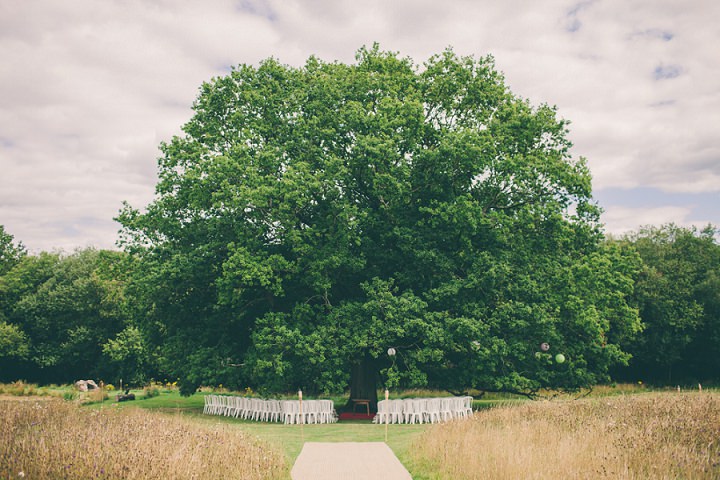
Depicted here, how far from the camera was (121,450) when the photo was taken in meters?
9.87

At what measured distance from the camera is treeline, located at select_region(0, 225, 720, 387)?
3894 centimetres

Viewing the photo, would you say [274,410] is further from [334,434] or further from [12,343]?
[12,343]

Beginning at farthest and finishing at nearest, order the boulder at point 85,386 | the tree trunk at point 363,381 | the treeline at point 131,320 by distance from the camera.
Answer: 1. the treeline at point 131,320
2. the boulder at point 85,386
3. the tree trunk at point 363,381

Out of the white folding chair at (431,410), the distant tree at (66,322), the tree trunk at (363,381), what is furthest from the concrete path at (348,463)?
the distant tree at (66,322)

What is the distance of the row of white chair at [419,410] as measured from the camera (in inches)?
813

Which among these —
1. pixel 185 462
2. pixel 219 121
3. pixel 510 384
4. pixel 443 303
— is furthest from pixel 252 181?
pixel 185 462

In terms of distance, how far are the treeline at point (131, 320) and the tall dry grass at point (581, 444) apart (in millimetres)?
24653

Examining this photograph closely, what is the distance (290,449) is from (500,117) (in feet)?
53.4

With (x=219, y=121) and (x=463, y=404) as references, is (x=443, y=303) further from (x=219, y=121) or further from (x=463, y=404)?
(x=219, y=121)

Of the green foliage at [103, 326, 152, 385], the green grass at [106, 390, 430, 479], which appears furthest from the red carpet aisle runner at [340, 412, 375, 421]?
the green foliage at [103, 326, 152, 385]

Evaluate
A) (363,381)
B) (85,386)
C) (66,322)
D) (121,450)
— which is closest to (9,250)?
(66,322)

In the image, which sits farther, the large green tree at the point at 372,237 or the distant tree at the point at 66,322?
the distant tree at the point at 66,322

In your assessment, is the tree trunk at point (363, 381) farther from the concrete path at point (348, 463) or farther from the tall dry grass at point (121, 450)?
the tall dry grass at point (121, 450)

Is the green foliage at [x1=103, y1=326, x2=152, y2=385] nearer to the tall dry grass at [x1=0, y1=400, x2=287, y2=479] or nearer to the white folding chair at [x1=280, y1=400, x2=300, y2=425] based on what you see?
the white folding chair at [x1=280, y1=400, x2=300, y2=425]
